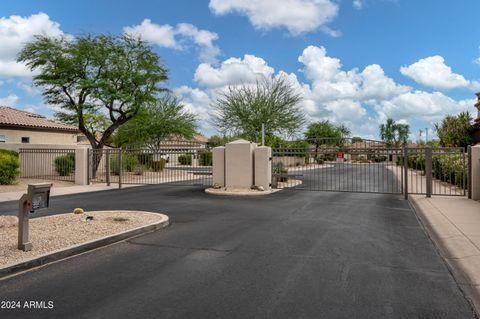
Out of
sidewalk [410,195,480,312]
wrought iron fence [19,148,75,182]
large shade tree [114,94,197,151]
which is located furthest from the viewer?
large shade tree [114,94,197,151]

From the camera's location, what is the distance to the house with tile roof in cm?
2716

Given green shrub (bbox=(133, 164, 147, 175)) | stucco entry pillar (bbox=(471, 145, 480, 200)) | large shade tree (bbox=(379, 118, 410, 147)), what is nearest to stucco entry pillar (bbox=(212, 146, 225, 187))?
stucco entry pillar (bbox=(471, 145, 480, 200))

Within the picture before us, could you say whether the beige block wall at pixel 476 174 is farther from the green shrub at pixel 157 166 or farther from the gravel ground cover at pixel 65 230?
the green shrub at pixel 157 166

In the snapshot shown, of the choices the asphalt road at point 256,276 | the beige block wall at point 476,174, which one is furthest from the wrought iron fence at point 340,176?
the asphalt road at point 256,276

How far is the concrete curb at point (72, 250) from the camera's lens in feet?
19.0

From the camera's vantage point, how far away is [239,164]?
17422mm

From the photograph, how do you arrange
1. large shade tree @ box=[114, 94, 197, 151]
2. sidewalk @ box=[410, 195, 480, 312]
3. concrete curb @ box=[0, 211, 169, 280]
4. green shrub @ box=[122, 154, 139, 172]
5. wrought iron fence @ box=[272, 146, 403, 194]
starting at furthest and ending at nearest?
large shade tree @ box=[114, 94, 197, 151] → green shrub @ box=[122, 154, 139, 172] → wrought iron fence @ box=[272, 146, 403, 194] → concrete curb @ box=[0, 211, 169, 280] → sidewalk @ box=[410, 195, 480, 312]

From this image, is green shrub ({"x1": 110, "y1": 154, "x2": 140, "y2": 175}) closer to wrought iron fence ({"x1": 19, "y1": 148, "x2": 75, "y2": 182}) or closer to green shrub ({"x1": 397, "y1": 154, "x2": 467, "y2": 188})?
wrought iron fence ({"x1": 19, "y1": 148, "x2": 75, "y2": 182})

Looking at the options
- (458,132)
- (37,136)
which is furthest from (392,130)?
(37,136)

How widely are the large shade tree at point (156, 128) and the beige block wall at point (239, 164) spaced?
16013mm

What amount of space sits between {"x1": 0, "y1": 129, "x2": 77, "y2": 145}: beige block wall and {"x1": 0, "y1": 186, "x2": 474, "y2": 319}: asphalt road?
2287 cm

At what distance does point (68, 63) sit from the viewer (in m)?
23.3

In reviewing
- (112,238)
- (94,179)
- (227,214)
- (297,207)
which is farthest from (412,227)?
(94,179)

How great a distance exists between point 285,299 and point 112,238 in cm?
423
